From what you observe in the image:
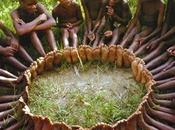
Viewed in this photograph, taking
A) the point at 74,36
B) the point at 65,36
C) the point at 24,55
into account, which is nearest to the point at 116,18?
the point at 74,36

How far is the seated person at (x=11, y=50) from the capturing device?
718 cm

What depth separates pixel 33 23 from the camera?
24.1ft

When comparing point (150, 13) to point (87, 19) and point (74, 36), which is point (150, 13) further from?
point (74, 36)

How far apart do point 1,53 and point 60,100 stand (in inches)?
41.4

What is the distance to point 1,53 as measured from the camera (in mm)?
7191

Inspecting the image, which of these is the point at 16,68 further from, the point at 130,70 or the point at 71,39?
the point at 130,70

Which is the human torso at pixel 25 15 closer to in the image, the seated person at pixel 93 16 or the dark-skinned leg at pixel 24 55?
the dark-skinned leg at pixel 24 55

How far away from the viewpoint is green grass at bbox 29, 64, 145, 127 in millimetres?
6434

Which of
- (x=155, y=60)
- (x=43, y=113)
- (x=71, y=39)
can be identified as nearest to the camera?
(x=43, y=113)

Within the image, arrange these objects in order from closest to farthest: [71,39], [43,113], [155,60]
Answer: [43,113] → [155,60] → [71,39]

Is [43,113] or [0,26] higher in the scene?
[0,26]

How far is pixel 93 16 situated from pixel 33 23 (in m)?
0.89

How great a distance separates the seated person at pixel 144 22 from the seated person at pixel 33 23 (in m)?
1.02

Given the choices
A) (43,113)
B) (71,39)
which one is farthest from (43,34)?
(43,113)
